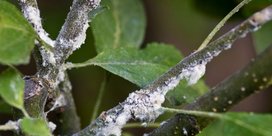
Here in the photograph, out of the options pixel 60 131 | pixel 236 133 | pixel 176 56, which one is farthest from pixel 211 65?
pixel 236 133

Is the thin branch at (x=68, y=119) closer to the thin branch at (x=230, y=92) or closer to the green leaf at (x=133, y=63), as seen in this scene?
the green leaf at (x=133, y=63)

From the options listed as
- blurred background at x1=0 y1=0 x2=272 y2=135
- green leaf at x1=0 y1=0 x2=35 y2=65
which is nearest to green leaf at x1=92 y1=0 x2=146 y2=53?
blurred background at x1=0 y1=0 x2=272 y2=135

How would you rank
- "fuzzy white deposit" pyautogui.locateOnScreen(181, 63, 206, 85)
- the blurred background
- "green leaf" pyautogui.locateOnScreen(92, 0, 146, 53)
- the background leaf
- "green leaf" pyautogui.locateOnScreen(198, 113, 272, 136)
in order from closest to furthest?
"green leaf" pyautogui.locateOnScreen(198, 113, 272, 136) → "fuzzy white deposit" pyautogui.locateOnScreen(181, 63, 206, 85) → the background leaf → "green leaf" pyautogui.locateOnScreen(92, 0, 146, 53) → the blurred background

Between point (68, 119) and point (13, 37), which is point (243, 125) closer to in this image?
point (13, 37)

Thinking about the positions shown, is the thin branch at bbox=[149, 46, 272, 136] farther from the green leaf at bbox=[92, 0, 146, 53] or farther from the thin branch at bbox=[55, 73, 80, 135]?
the green leaf at bbox=[92, 0, 146, 53]

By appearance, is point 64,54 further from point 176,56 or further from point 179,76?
point 176,56

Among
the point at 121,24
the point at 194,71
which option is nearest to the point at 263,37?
the point at 121,24
